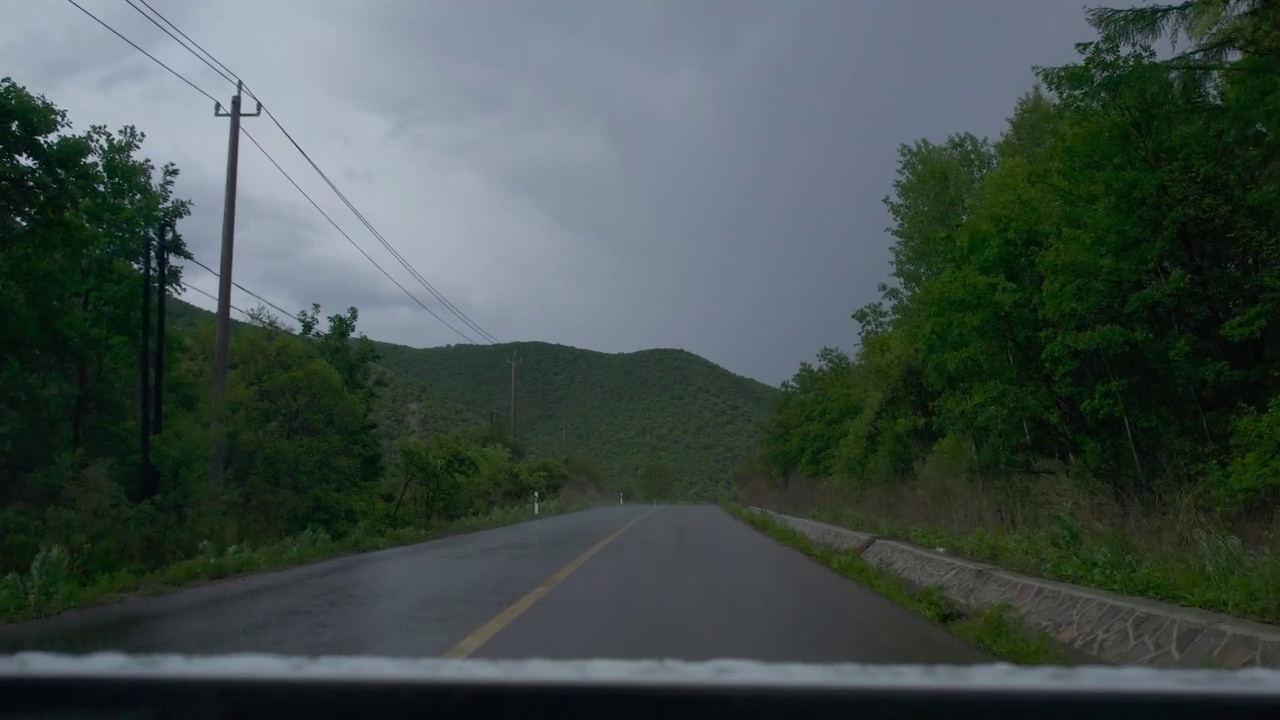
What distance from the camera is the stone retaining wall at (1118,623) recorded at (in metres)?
5.84

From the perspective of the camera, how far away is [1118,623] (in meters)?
7.23

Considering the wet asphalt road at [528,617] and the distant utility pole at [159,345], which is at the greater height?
the distant utility pole at [159,345]

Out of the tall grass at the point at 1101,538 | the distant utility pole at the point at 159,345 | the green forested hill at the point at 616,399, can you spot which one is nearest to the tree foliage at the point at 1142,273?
the tall grass at the point at 1101,538

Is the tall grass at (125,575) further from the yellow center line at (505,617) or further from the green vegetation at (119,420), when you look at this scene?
the yellow center line at (505,617)

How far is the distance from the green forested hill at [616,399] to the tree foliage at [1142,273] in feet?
238

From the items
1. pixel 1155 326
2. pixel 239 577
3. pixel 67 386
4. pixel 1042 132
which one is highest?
pixel 1042 132

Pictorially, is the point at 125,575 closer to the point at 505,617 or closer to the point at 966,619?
the point at 505,617

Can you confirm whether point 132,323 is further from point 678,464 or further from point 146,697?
point 678,464

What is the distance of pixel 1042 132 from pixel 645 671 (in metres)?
25.7

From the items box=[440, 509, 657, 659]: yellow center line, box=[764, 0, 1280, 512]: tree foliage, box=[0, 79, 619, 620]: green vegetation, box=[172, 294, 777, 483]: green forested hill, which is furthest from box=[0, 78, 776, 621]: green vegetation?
box=[172, 294, 777, 483]: green forested hill

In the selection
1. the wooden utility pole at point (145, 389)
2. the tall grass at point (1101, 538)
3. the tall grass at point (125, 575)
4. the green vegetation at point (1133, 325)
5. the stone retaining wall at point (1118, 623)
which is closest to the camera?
the stone retaining wall at point (1118, 623)

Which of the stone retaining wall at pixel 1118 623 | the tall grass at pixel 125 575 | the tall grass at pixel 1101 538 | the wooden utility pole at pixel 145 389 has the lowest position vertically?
the tall grass at pixel 125 575

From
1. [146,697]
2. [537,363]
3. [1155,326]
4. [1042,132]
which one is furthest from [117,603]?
[537,363]

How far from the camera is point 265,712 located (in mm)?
3240
